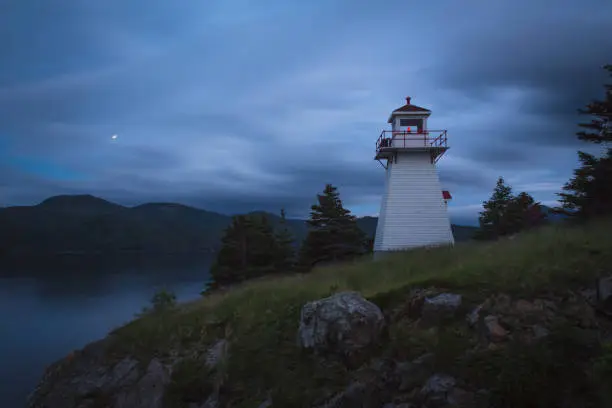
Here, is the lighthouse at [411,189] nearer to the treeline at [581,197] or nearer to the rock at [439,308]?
the treeline at [581,197]

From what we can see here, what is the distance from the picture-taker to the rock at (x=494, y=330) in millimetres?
7502

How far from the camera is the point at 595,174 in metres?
17.0

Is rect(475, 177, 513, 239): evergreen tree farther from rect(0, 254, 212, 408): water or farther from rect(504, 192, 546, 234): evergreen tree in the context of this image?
rect(0, 254, 212, 408): water

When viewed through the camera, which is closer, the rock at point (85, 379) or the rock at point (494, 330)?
the rock at point (494, 330)

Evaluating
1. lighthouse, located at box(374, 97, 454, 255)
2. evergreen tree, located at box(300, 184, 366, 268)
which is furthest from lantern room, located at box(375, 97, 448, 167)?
evergreen tree, located at box(300, 184, 366, 268)

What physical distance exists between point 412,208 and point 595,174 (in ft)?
34.1

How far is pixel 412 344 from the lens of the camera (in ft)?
27.0

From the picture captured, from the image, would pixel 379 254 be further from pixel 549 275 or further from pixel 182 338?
pixel 549 275

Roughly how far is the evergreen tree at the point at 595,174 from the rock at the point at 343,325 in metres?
11.0

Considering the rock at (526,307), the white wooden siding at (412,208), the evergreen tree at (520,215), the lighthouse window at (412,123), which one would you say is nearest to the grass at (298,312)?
the rock at (526,307)

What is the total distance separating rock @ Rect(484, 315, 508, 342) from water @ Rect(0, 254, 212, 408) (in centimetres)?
1610

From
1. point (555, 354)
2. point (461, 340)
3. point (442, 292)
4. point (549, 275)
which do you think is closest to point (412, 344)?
point (461, 340)

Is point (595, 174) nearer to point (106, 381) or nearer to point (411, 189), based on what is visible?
point (411, 189)

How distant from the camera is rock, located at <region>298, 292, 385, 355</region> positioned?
9.05 meters
